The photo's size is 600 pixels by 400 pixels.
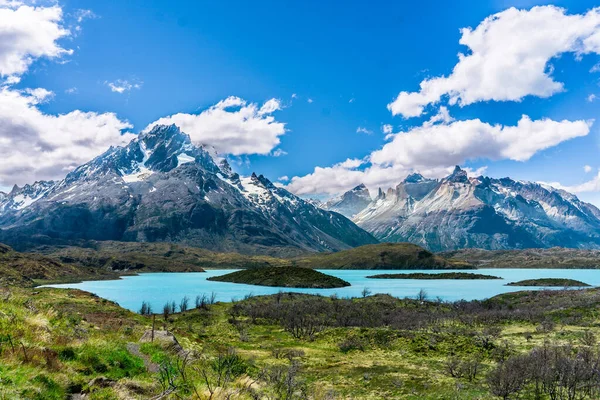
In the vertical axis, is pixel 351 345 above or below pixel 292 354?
below

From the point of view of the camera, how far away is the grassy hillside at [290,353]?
475 inches

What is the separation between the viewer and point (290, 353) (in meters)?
42.7

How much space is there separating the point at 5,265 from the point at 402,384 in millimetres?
219573

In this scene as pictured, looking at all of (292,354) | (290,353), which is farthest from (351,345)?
(292,354)

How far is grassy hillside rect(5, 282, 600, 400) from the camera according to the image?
12.1 meters

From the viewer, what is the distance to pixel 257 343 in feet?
175

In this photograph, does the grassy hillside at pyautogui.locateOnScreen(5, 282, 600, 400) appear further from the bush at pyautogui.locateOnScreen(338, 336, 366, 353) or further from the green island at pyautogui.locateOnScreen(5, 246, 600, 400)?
the bush at pyautogui.locateOnScreen(338, 336, 366, 353)

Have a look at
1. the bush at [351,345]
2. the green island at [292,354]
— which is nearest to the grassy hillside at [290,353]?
the green island at [292,354]

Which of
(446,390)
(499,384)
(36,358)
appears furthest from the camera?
(446,390)

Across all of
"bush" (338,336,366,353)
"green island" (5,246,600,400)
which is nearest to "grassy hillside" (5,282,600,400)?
"green island" (5,246,600,400)

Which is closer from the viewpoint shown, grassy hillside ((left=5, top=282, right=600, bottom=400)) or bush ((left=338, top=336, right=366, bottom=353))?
grassy hillside ((left=5, top=282, right=600, bottom=400))

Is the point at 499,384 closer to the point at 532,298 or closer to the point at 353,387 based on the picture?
the point at 353,387

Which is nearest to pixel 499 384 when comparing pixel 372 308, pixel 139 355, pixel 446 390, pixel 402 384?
pixel 446 390

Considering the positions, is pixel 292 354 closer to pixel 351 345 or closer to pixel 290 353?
pixel 290 353
